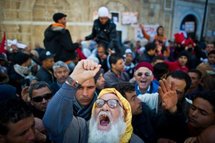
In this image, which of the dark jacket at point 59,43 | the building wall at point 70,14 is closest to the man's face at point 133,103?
the dark jacket at point 59,43

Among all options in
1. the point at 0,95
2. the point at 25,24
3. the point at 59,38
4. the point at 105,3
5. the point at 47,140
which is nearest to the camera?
the point at 47,140

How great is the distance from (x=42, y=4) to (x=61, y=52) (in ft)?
16.8

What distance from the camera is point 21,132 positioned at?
1.54 meters

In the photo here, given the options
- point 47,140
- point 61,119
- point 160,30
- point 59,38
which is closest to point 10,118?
point 61,119

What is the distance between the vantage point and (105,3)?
10922mm

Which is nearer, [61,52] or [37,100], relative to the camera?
[37,100]

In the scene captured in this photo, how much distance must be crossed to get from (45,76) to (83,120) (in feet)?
8.54

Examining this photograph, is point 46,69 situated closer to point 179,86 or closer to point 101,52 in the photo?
point 101,52

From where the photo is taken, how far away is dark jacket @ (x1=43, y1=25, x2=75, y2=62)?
4.61 metres

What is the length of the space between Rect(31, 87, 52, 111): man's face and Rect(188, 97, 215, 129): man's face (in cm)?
155

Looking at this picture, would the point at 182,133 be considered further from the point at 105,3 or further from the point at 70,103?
the point at 105,3

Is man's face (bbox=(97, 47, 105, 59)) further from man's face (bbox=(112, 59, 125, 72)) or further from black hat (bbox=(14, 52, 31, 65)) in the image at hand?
black hat (bbox=(14, 52, 31, 65))

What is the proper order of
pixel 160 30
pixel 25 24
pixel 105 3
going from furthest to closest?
pixel 105 3 → pixel 25 24 → pixel 160 30

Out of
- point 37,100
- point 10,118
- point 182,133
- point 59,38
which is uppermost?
point 59,38
